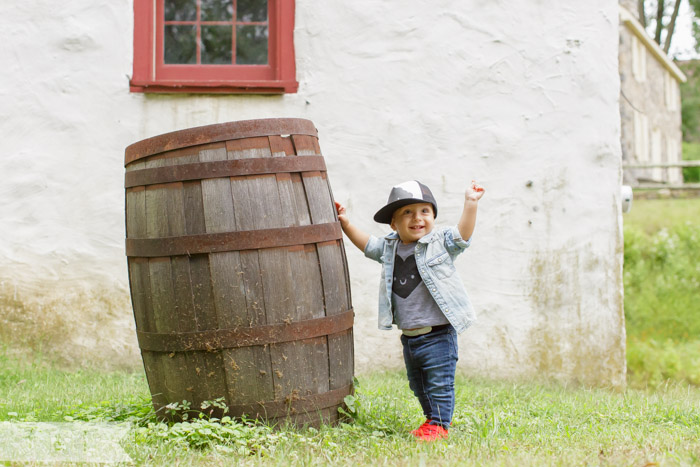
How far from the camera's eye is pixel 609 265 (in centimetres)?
511

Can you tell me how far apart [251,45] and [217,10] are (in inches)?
14.7

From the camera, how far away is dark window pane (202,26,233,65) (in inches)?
205

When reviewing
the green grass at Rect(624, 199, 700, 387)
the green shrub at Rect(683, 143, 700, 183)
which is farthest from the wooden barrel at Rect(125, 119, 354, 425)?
the green shrub at Rect(683, 143, 700, 183)

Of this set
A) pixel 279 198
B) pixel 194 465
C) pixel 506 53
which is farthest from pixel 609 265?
pixel 194 465

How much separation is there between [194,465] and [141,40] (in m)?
3.35

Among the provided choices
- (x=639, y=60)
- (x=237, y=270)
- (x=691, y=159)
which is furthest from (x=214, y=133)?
(x=691, y=159)

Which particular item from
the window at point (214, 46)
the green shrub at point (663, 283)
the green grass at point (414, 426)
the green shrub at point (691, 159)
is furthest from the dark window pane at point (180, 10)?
the green shrub at point (691, 159)

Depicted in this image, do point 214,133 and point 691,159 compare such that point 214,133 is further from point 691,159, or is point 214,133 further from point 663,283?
point 691,159

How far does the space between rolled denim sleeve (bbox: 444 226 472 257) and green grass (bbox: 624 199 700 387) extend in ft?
11.0

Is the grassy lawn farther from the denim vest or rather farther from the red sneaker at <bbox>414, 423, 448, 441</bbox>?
the denim vest

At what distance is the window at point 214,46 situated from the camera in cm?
498

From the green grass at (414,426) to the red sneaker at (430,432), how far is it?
1.8 inches

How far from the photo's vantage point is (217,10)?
17.3ft

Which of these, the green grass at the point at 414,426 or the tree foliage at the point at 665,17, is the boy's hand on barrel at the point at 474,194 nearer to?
the green grass at the point at 414,426
